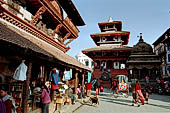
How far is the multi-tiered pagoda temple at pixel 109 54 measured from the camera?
78.7 feet

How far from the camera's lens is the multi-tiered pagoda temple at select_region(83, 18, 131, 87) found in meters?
24.0

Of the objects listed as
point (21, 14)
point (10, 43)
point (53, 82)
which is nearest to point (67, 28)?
point (21, 14)

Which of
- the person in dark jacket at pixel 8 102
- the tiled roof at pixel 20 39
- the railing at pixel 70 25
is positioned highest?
the railing at pixel 70 25

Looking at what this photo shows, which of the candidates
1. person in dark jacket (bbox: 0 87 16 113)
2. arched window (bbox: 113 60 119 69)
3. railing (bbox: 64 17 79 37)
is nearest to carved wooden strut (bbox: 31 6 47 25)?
railing (bbox: 64 17 79 37)

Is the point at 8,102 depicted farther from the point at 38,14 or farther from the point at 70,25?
the point at 70,25

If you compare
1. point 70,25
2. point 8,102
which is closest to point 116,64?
point 70,25

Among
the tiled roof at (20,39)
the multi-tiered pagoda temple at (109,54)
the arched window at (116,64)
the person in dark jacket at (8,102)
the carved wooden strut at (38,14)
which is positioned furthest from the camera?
the arched window at (116,64)

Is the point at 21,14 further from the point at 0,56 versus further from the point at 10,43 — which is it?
the point at 10,43

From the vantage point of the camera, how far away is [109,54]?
2578 cm

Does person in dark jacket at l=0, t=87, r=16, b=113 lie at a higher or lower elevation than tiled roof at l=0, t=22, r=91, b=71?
lower

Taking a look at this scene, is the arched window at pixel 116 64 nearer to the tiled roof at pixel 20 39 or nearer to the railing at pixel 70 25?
the railing at pixel 70 25

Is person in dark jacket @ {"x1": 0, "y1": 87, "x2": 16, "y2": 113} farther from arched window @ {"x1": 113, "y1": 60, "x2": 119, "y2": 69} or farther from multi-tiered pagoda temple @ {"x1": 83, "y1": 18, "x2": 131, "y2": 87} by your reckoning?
arched window @ {"x1": 113, "y1": 60, "x2": 119, "y2": 69}

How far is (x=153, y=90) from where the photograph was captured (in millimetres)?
20000

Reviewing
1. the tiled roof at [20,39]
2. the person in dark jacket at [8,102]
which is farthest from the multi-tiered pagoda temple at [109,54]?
the person in dark jacket at [8,102]
